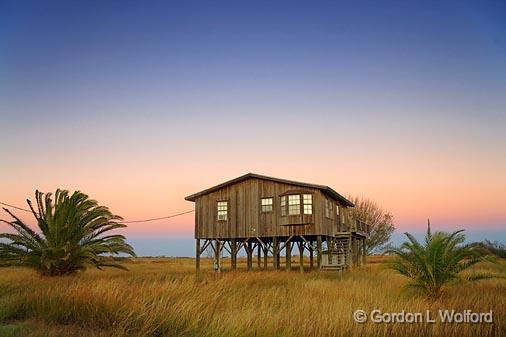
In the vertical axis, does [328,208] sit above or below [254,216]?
above

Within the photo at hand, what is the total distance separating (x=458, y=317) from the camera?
8703 mm

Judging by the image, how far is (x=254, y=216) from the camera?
30922 mm

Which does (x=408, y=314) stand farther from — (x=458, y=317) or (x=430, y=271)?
(x=430, y=271)

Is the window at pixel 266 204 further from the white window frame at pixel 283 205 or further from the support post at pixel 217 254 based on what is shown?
the support post at pixel 217 254

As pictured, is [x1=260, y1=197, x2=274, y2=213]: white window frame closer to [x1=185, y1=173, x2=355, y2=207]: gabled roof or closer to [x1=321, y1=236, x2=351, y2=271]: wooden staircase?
[x1=185, y1=173, x2=355, y2=207]: gabled roof

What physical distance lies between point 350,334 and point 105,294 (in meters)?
4.71

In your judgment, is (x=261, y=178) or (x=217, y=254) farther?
(x=217, y=254)

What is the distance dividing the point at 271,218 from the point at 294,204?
76.6 inches

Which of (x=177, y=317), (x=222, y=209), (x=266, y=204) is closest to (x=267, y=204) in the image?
(x=266, y=204)

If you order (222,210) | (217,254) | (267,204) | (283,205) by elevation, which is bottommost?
(217,254)

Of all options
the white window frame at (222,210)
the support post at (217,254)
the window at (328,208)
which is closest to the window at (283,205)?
the window at (328,208)

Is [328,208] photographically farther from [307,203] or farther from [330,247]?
[330,247]

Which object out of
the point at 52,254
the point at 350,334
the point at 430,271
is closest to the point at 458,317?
the point at 350,334

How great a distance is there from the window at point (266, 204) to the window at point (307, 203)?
8.13ft
